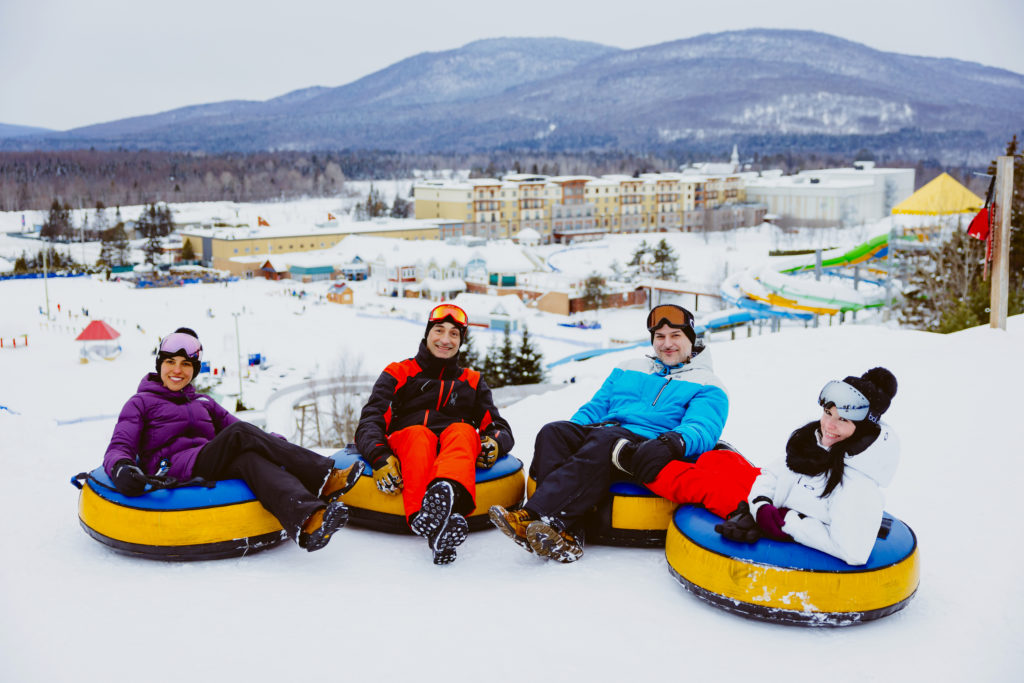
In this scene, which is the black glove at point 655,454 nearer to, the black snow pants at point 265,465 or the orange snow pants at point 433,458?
the orange snow pants at point 433,458

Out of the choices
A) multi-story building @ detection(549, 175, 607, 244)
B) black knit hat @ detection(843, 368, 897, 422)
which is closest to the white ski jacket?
black knit hat @ detection(843, 368, 897, 422)

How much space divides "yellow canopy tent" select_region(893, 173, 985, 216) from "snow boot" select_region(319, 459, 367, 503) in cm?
2321

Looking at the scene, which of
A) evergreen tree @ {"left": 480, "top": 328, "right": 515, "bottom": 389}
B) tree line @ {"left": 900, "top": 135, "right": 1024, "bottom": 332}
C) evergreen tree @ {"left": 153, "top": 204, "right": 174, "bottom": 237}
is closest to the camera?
tree line @ {"left": 900, "top": 135, "right": 1024, "bottom": 332}

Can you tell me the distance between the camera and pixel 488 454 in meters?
4.33

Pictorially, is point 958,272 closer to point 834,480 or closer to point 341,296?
point 834,480

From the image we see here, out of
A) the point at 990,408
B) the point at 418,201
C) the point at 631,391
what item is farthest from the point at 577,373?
the point at 418,201

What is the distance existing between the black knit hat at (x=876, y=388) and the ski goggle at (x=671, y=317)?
3.62ft

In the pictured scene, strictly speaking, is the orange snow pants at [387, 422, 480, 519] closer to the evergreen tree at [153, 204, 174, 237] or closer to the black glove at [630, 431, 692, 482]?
the black glove at [630, 431, 692, 482]

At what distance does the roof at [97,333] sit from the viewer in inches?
892

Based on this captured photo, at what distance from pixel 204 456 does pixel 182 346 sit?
52 cm

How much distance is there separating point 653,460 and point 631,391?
1.86 feet

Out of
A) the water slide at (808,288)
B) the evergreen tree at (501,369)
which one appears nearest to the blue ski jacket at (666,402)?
the evergreen tree at (501,369)

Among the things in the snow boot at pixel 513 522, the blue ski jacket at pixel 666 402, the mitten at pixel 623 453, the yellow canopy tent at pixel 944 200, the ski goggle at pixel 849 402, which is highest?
the yellow canopy tent at pixel 944 200

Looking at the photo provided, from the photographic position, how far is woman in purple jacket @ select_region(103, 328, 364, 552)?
12.1ft
